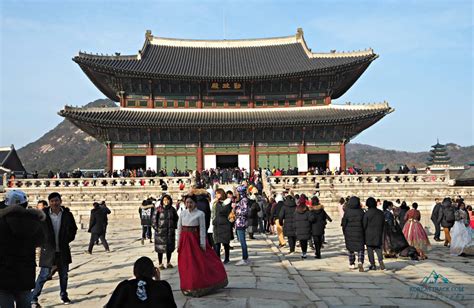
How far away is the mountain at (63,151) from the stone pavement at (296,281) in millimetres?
105835

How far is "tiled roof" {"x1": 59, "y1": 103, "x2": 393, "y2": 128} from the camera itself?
107ft

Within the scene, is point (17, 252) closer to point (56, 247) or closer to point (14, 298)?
point (14, 298)

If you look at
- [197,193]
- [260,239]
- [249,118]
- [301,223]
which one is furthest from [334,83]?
[197,193]

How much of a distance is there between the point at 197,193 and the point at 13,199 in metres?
4.64

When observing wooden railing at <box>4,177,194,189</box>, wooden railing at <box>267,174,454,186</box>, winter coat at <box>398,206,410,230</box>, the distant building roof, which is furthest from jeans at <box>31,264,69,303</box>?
the distant building roof

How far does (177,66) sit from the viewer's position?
38625mm

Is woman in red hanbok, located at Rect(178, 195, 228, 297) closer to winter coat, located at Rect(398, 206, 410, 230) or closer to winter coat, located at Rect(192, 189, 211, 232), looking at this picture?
winter coat, located at Rect(192, 189, 211, 232)

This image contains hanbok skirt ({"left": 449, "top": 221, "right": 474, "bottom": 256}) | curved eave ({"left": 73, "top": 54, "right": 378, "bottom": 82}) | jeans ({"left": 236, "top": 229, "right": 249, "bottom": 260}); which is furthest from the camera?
curved eave ({"left": 73, "top": 54, "right": 378, "bottom": 82})

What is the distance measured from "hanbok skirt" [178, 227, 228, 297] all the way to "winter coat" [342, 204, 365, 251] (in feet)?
12.4

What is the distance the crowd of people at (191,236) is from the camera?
4871 millimetres

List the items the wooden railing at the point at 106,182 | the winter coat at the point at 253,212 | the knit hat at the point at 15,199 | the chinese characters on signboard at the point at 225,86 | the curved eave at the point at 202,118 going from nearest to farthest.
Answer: the knit hat at the point at 15,199
the winter coat at the point at 253,212
the wooden railing at the point at 106,182
the curved eave at the point at 202,118
the chinese characters on signboard at the point at 225,86

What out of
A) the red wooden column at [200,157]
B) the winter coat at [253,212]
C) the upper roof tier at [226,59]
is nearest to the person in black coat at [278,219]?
the winter coat at [253,212]

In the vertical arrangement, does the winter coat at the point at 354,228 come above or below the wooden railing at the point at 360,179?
below

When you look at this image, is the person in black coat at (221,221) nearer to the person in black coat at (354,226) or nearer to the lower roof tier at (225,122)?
the person in black coat at (354,226)
